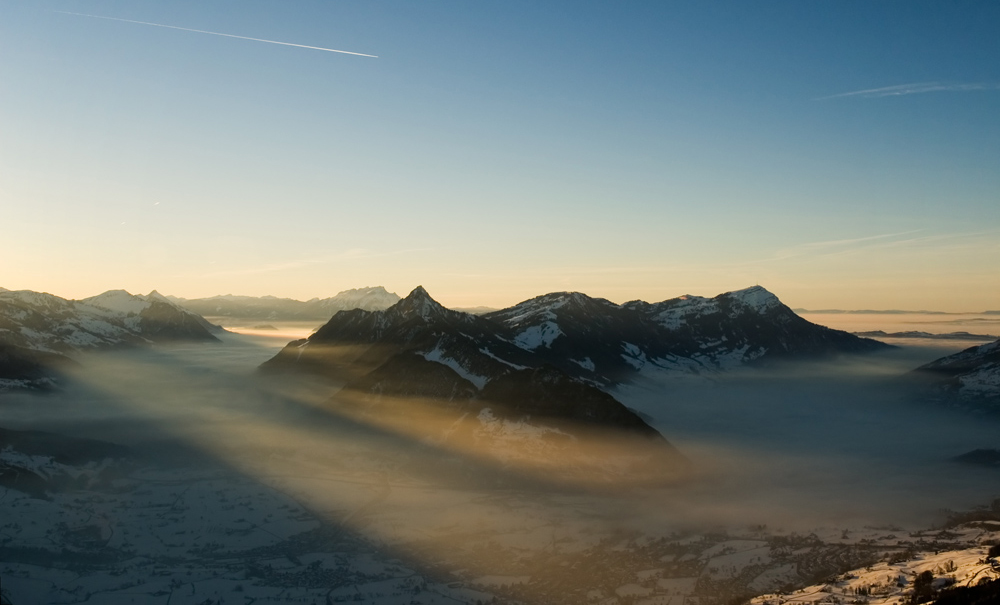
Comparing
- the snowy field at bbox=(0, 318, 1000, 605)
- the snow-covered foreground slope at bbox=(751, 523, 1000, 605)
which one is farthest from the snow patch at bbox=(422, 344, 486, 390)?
the snow-covered foreground slope at bbox=(751, 523, 1000, 605)

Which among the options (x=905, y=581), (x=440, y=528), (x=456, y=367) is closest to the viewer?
(x=905, y=581)

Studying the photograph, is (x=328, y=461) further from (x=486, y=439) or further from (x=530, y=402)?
(x=530, y=402)

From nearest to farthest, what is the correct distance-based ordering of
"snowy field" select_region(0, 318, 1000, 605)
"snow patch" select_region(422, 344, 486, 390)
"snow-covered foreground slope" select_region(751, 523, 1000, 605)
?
"snow-covered foreground slope" select_region(751, 523, 1000, 605) < "snowy field" select_region(0, 318, 1000, 605) < "snow patch" select_region(422, 344, 486, 390)

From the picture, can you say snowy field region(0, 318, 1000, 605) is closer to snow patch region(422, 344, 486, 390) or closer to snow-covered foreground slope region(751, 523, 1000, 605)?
snow-covered foreground slope region(751, 523, 1000, 605)

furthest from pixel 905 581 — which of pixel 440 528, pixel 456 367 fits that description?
pixel 456 367

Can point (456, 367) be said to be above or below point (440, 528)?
above

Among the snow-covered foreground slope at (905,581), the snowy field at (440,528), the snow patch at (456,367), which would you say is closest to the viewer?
the snow-covered foreground slope at (905,581)

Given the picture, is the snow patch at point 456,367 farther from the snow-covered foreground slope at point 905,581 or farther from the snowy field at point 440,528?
the snow-covered foreground slope at point 905,581

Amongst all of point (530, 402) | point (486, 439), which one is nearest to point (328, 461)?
point (486, 439)

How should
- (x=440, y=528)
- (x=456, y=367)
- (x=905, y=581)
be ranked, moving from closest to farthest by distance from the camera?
(x=905, y=581) → (x=440, y=528) → (x=456, y=367)

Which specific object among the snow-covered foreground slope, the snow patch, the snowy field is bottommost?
the snowy field

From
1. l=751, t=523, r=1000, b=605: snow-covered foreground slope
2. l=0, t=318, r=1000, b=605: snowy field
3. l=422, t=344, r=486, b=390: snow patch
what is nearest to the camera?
l=751, t=523, r=1000, b=605: snow-covered foreground slope

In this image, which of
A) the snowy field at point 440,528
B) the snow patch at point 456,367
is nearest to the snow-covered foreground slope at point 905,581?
the snowy field at point 440,528

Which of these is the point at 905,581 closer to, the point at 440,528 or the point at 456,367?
A: the point at 440,528
